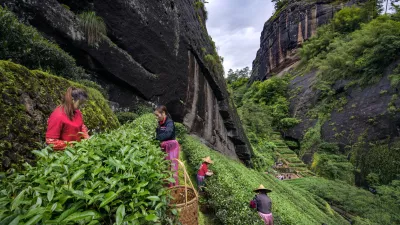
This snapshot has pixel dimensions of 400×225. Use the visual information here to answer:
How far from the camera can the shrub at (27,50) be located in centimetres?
445

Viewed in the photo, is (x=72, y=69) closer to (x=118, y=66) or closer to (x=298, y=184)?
(x=118, y=66)

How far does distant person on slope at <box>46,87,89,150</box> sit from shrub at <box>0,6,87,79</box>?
2881mm

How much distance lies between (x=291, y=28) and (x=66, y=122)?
4501 cm

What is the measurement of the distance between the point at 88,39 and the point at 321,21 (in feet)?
137

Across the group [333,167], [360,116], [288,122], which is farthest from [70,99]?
[288,122]

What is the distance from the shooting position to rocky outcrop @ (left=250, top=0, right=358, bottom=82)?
128ft

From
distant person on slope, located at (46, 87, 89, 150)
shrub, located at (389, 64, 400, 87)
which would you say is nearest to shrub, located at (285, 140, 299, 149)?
shrub, located at (389, 64, 400, 87)

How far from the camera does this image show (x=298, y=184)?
19219 mm

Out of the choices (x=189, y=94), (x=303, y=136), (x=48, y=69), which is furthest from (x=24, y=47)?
(x=303, y=136)

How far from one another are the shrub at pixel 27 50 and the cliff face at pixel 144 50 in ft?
5.45

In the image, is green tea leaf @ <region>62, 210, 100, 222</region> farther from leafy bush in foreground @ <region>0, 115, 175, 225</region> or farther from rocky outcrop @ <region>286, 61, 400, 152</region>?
rocky outcrop @ <region>286, 61, 400, 152</region>

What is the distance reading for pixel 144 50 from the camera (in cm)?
969

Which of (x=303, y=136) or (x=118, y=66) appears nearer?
(x=118, y=66)

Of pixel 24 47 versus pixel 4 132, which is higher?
pixel 24 47
